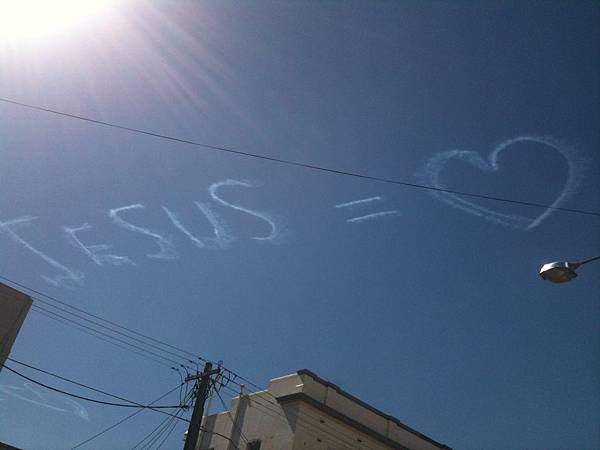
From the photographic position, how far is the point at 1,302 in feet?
73.0

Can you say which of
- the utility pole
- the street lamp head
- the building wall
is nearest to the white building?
the utility pole

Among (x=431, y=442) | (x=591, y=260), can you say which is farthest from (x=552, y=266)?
(x=431, y=442)

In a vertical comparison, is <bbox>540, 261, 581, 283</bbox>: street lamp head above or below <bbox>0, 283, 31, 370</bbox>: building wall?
below

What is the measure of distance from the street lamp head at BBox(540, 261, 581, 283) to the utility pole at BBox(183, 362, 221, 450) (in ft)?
50.5

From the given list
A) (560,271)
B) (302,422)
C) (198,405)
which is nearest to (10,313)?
(198,405)

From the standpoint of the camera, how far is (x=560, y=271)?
1116 centimetres

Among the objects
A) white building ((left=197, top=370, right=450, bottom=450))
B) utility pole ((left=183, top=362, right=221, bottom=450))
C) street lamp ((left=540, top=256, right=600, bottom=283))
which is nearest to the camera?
street lamp ((left=540, top=256, right=600, bottom=283))

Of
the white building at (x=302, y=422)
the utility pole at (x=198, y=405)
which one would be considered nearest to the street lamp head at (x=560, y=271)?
the utility pole at (x=198, y=405)

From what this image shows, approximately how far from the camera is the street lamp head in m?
11.1

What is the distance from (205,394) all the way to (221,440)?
6909mm

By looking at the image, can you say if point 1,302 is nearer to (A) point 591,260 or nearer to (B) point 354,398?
(B) point 354,398

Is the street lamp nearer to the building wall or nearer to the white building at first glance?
the white building

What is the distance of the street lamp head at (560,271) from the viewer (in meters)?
11.1

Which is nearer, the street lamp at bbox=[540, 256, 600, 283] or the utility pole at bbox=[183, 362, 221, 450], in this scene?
the street lamp at bbox=[540, 256, 600, 283]
